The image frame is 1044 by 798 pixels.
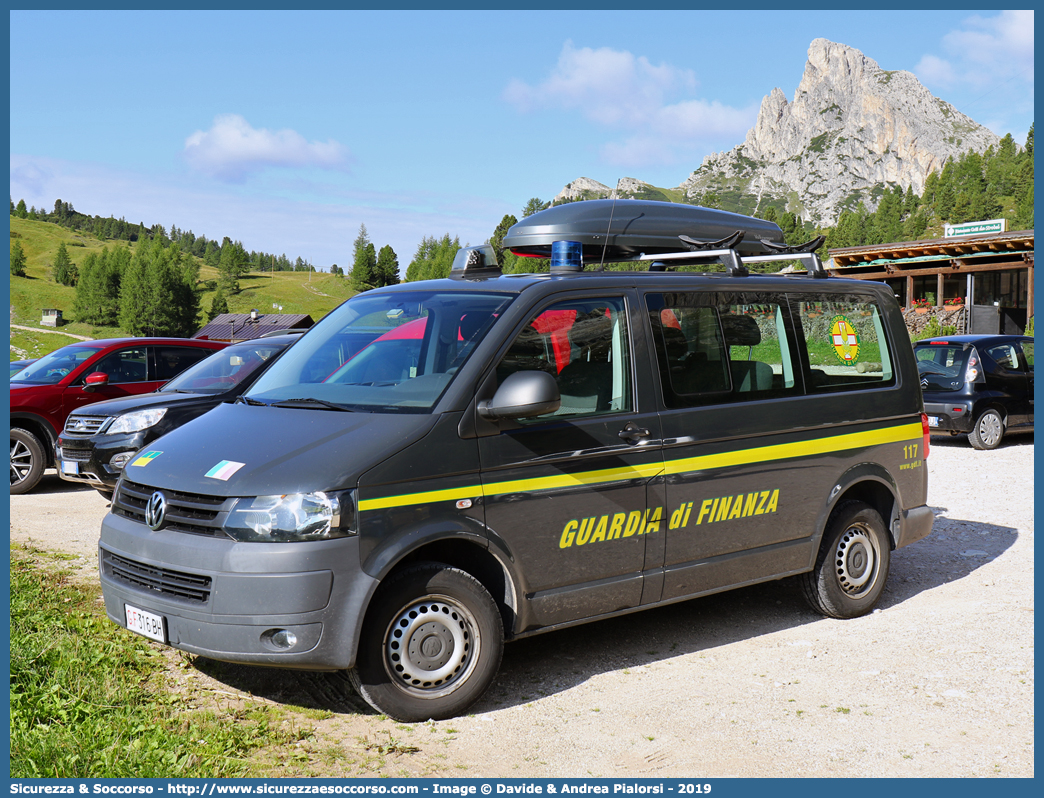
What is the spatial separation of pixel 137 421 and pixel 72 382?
9.34ft

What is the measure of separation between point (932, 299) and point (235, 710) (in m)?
45.5

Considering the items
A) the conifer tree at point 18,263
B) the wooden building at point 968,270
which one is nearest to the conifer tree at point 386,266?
the conifer tree at point 18,263

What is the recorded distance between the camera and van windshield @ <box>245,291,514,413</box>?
4.42 m

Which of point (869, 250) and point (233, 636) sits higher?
point (869, 250)

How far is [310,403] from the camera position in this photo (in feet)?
14.9

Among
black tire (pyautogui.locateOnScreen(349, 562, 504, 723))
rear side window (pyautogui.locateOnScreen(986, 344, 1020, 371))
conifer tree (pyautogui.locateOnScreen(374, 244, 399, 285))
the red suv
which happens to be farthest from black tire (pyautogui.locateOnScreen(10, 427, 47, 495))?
conifer tree (pyautogui.locateOnScreen(374, 244, 399, 285))

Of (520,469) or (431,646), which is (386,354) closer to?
(520,469)

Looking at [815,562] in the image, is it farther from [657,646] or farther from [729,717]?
[729,717]

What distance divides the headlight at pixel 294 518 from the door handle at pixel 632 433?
1.56 metres

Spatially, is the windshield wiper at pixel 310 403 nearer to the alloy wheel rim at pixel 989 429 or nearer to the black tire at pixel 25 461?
the black tire at pixel 25 461

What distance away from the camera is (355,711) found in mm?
4324

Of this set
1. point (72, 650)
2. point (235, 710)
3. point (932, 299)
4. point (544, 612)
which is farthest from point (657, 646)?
point (932, 299)

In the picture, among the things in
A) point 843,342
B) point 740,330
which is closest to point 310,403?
point 740,330

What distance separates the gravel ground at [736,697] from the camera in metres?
3.85
